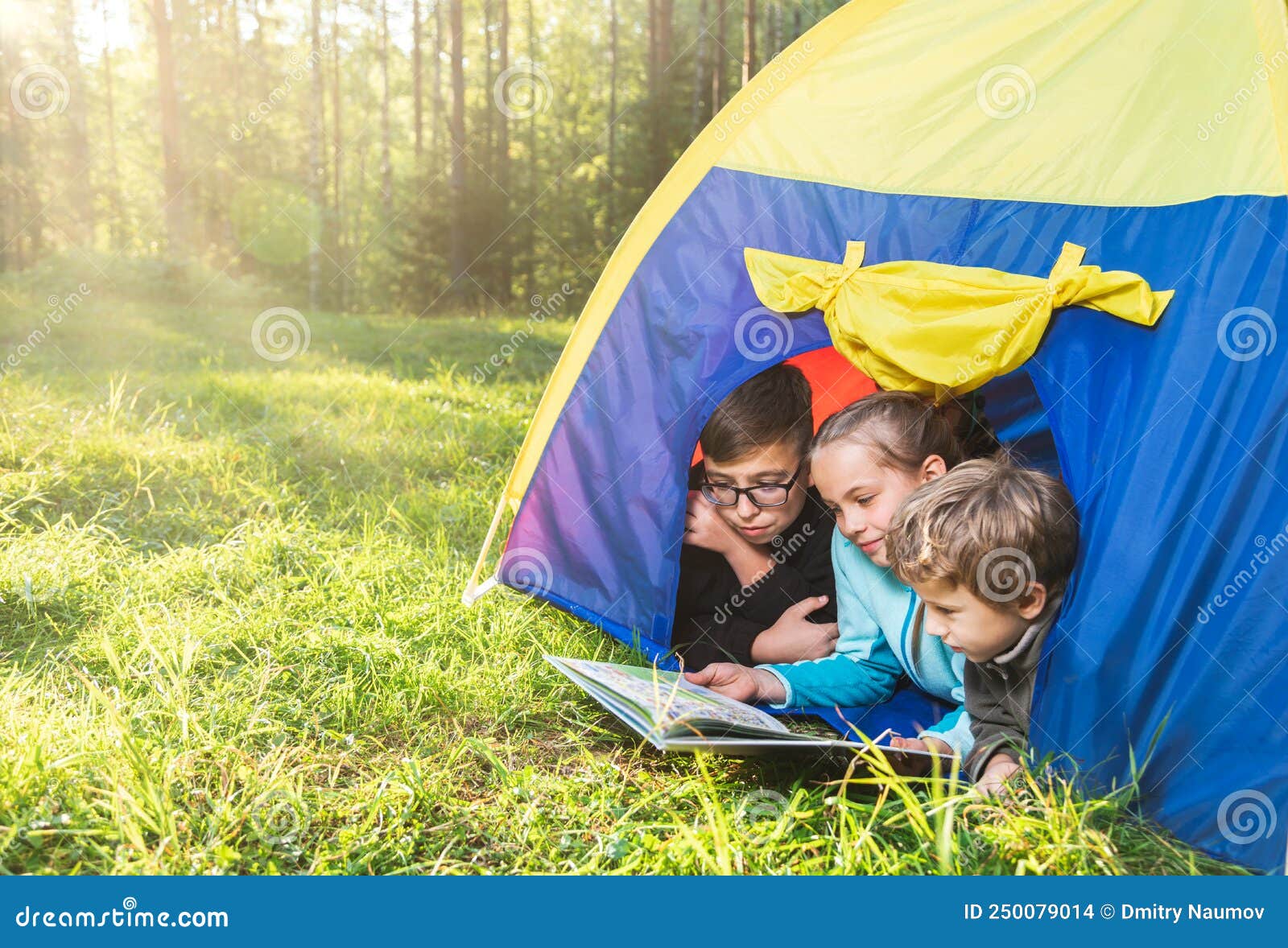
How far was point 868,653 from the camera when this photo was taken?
2.44m

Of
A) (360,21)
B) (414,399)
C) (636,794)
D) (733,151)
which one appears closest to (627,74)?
(360,21)

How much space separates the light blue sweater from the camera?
2.30 m

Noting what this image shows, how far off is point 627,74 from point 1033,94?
637 inches

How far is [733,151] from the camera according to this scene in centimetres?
267
